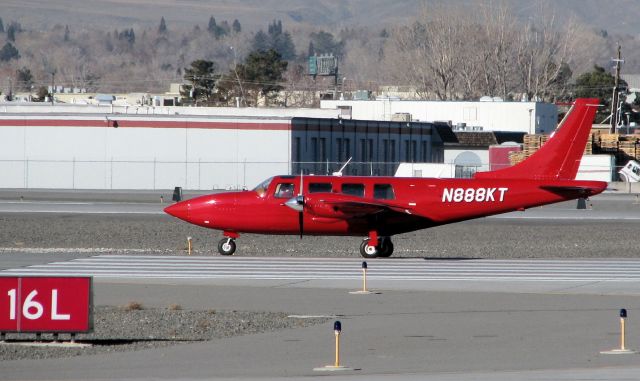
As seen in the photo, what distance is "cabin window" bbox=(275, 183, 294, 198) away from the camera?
31492 millimetres

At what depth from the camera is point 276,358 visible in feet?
57.2

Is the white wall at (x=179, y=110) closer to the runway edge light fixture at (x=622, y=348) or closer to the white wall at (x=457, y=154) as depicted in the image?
the white wall at (x=457, y=154)

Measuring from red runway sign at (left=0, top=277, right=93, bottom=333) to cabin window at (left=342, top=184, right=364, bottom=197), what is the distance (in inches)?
561

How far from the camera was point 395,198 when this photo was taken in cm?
3161

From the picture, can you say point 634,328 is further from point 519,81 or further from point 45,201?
point 519,81

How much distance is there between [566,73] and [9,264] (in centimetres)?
12317

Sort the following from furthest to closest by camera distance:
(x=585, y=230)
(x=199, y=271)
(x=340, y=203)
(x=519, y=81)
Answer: (x=519, y=81)
(x=585, y=230)
(x=340, y=203)
(x=199, y=271)

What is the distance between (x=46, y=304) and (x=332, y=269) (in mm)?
11693

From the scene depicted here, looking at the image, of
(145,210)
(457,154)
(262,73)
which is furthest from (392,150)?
(262,73)

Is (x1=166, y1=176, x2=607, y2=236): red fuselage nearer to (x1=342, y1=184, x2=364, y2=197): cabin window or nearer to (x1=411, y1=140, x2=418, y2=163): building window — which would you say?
(x1=342, y1=184, x2=364, y2=197): cabin window

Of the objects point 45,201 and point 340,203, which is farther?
point 45,201

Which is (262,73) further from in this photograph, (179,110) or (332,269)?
(332,269)

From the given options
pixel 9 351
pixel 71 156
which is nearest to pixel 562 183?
pixel 9 351

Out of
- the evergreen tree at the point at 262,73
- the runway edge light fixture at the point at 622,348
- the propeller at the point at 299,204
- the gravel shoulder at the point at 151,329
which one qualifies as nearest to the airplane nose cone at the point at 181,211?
the propeller at the point at 299,204
